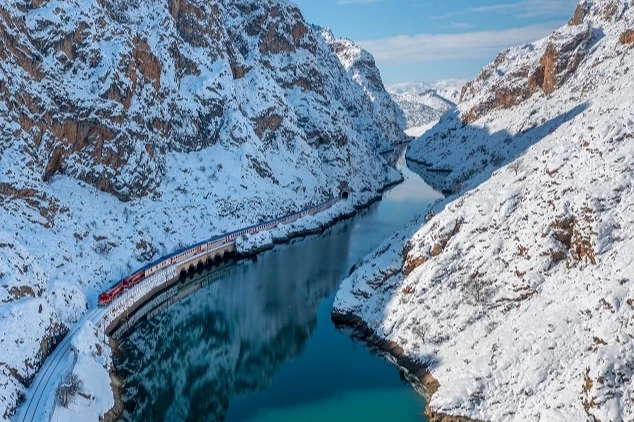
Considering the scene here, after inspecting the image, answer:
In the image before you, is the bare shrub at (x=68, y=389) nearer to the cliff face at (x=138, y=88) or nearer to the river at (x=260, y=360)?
the river at (x=260, y=360)

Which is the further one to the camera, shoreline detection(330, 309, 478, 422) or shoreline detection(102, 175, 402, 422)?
shoreline detection(102, 175, 402, 422)

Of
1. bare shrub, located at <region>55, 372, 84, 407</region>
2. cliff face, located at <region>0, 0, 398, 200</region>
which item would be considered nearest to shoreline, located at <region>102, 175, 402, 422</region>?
bare shrub, located at <region>55, 372, 84, 407</region>

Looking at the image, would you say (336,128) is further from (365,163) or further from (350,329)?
(350,329)

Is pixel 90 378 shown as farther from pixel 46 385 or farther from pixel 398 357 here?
pixel 398 357

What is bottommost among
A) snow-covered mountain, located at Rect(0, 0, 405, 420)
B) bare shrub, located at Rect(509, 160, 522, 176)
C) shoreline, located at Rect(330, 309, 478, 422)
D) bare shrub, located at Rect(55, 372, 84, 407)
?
shoreline, located at Rect(330, 309, 478, 422)

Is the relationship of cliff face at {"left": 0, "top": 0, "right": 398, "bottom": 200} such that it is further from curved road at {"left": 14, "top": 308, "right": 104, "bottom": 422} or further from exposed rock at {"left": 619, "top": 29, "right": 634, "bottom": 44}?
exposed rock at {"left": 619, "top": 29, "right": 634, "bottom": 44}

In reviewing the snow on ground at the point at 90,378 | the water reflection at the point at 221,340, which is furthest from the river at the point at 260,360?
the snow on ground at the point at 90,378
